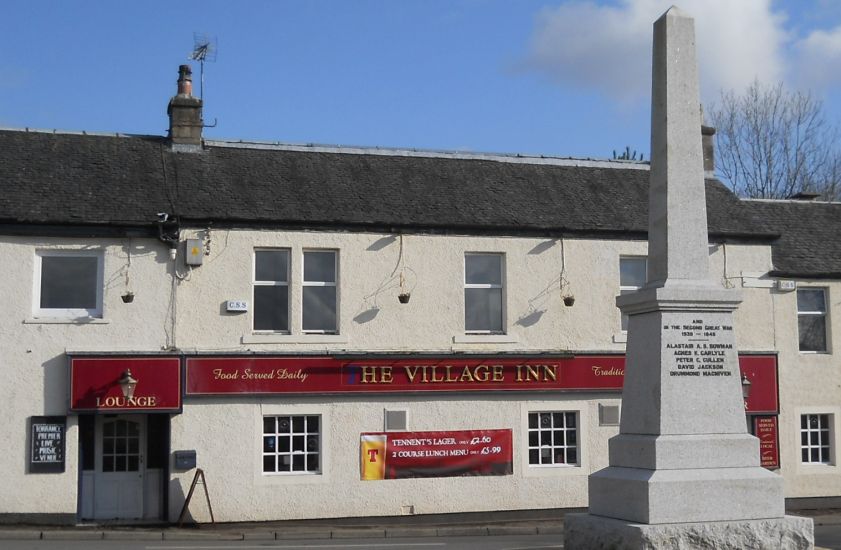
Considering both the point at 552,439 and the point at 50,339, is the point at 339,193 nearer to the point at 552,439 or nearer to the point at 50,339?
the point at 50,339

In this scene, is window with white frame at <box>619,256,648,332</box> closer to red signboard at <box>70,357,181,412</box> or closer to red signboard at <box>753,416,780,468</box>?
red signboard at <box>753,416,780,468</box>

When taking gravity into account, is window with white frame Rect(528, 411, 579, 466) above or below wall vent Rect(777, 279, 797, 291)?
below

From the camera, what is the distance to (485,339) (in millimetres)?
21219

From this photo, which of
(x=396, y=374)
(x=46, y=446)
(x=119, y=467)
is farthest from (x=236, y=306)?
(x=46, y=446)

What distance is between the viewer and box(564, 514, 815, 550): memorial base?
37.0 feet

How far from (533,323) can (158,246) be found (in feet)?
23.7

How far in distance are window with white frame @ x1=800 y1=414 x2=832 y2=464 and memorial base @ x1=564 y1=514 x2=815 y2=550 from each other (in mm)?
12063

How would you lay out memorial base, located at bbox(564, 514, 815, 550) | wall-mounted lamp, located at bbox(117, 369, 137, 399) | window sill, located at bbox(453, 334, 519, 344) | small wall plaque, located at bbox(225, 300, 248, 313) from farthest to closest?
window sill, located at bbox(453, 334, 519, 344) < small wall plaque, located at bbox(225, 300, 248, 313) < wall-mounted lamp, located at bbox(117, 369, 137, 399) < memorial base, located at bbox(564, 514, 815, 550)

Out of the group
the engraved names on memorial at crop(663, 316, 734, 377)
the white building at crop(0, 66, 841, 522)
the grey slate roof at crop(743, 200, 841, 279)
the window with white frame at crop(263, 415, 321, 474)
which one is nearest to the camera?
the engraved names on memorial at crop(663, 316, 734, 377)

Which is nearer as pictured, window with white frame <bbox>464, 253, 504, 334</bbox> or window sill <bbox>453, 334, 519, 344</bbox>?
window sill <bbox>453, 334, 519, 344</bbox>

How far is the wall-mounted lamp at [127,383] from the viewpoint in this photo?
1897cm

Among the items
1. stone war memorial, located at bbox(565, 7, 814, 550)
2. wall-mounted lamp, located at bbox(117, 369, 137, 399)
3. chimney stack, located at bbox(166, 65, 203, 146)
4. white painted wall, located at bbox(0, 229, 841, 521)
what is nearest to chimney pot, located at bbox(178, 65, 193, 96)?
chimney stack, located at bbox(166, 65, 203, 146)

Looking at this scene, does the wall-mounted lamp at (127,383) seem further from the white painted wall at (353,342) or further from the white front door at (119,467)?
the white front door at (119,467)

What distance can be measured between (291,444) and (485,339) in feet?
13.7
